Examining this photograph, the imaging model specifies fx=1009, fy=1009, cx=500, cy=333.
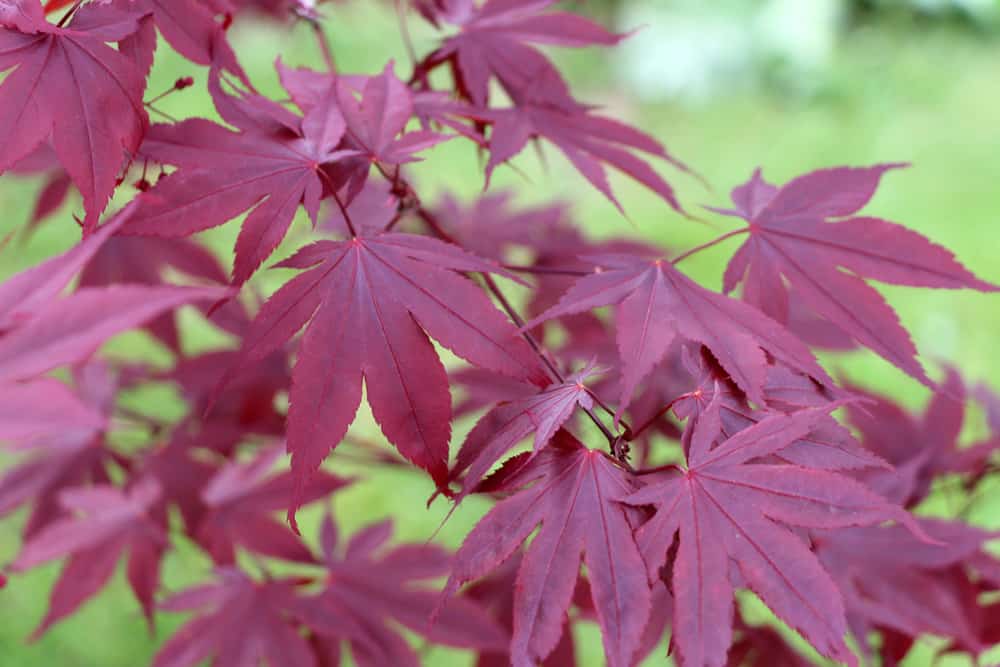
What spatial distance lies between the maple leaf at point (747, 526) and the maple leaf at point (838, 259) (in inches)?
6.2

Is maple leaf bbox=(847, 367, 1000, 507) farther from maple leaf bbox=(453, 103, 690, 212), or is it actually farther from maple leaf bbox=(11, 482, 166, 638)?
maple leaf bbox=(11, 482, 166, 638)

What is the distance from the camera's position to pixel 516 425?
70 centimetres

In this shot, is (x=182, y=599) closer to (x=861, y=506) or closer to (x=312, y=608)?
(x=312, y=608)

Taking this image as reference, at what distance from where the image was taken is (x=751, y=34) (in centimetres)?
481

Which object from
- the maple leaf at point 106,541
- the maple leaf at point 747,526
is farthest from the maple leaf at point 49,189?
the maple leaf at point 747,526

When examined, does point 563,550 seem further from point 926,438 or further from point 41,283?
point 926,438

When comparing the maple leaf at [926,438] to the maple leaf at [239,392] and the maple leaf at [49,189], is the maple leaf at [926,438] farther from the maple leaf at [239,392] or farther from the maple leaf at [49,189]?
the maple leaf at [49,189]

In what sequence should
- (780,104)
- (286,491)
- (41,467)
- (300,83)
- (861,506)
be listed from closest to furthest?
(861,506), (300,83), (286,491), (41,467), (780,104)

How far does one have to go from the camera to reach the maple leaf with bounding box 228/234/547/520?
2.28 ft

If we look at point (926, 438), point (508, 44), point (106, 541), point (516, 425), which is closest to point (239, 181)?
point (516, 425)

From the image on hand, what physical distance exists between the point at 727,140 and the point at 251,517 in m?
3.42

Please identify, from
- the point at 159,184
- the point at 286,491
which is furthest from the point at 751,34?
the point at 159,184

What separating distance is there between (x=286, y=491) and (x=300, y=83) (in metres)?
0.59

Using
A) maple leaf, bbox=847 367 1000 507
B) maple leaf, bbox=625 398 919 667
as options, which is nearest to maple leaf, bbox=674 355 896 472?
maple leaf, bbox=625 398 919 667
